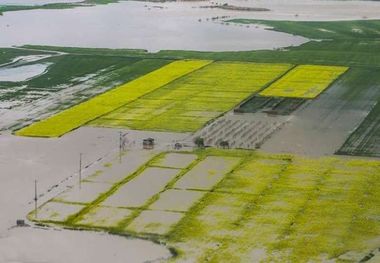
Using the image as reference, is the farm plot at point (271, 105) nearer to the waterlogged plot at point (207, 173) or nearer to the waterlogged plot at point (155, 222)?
the waterlogged plot at point (207, 173)

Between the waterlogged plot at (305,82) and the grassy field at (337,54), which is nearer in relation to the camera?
the waterlogged plot at (305,82)

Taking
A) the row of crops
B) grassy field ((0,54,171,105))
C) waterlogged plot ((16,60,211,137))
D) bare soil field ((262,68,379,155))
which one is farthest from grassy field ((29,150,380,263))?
grassy field ((0,54,171,105))

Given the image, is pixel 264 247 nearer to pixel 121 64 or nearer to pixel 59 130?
pixel 59 130

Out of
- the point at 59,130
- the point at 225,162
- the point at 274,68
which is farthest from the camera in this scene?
the point at 274,68

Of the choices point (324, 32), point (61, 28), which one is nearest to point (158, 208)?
point (324, 32)

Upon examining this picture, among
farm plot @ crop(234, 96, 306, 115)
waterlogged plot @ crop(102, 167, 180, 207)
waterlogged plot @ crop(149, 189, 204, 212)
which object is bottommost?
waterlogged plot @ crop(102, 167, 180, 207)

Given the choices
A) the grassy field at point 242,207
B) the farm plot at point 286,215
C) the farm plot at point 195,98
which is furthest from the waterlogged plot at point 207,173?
the farm plot at point 195,98

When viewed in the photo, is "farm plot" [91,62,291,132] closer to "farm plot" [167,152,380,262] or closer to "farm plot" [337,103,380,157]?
"farm plot" [337,103,380,157]
